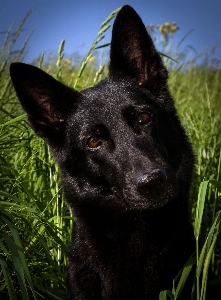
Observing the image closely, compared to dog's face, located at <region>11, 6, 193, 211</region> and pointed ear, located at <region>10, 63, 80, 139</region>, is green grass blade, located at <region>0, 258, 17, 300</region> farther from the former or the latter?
pointed ear, located at <region>10, 63, 80, 139</region>

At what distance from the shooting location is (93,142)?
2689mm

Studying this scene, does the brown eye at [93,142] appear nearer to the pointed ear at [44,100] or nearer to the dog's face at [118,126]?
the dog's face at [118,126]

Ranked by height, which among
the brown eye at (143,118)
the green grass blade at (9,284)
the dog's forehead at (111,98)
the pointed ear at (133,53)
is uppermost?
the pointed ear at (133,53)

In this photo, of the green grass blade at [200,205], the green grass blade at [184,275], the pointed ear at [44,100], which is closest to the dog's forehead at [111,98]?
the pointed ear at [44,100]

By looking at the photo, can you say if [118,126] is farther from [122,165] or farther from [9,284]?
[9,284]

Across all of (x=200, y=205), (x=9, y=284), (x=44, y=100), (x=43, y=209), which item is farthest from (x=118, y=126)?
(x=9, y=284)

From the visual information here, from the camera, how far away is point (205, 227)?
9.09 feet

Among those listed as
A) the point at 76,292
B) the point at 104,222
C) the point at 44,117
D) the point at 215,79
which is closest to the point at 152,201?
the point at 104,222

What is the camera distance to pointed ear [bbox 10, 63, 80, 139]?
2758mm

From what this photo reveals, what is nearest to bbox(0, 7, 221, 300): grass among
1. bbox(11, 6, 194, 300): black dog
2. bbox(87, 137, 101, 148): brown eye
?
bbox(11, 6, 194, 300): black dog

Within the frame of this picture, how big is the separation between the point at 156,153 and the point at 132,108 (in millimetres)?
340

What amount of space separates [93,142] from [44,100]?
449 mm

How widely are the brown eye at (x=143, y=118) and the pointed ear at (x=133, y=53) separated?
337mm

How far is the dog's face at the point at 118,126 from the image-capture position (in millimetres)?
2482
